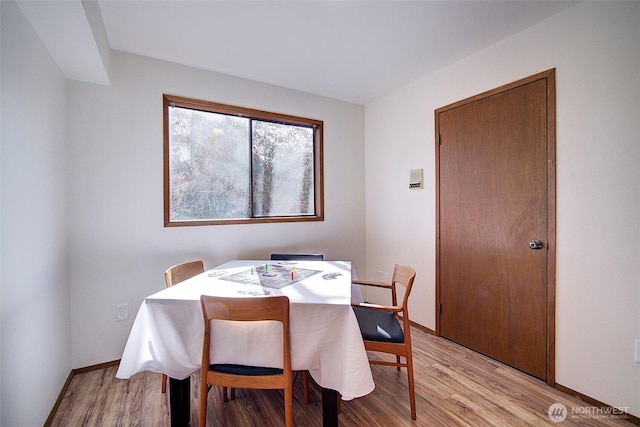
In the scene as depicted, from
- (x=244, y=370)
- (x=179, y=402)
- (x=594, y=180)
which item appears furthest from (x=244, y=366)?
(x=594, y=180)

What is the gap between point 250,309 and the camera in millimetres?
1230

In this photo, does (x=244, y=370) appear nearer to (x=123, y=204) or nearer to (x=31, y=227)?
(x=31, y=227)

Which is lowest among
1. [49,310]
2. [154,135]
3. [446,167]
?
[49,310]

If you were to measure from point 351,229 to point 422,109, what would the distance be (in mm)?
1572

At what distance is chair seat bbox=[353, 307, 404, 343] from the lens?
1.69 metres

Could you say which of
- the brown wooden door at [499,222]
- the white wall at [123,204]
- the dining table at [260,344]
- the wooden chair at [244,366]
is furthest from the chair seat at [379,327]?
the white wall at [123,204]

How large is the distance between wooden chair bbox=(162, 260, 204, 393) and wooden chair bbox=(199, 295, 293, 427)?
0.63 meters

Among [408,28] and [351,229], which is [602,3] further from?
[351,229]

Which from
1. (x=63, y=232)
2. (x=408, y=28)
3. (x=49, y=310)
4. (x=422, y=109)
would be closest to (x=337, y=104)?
(x=422, y=109)

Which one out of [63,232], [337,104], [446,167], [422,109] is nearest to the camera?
[63,232]

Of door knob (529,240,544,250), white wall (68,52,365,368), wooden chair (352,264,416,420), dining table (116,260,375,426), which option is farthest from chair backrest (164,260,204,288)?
door knob (529,240,544,250)

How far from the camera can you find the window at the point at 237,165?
8.18 feet

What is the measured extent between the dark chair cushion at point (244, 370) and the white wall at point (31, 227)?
0.90 metres

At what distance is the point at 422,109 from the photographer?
2822mm
